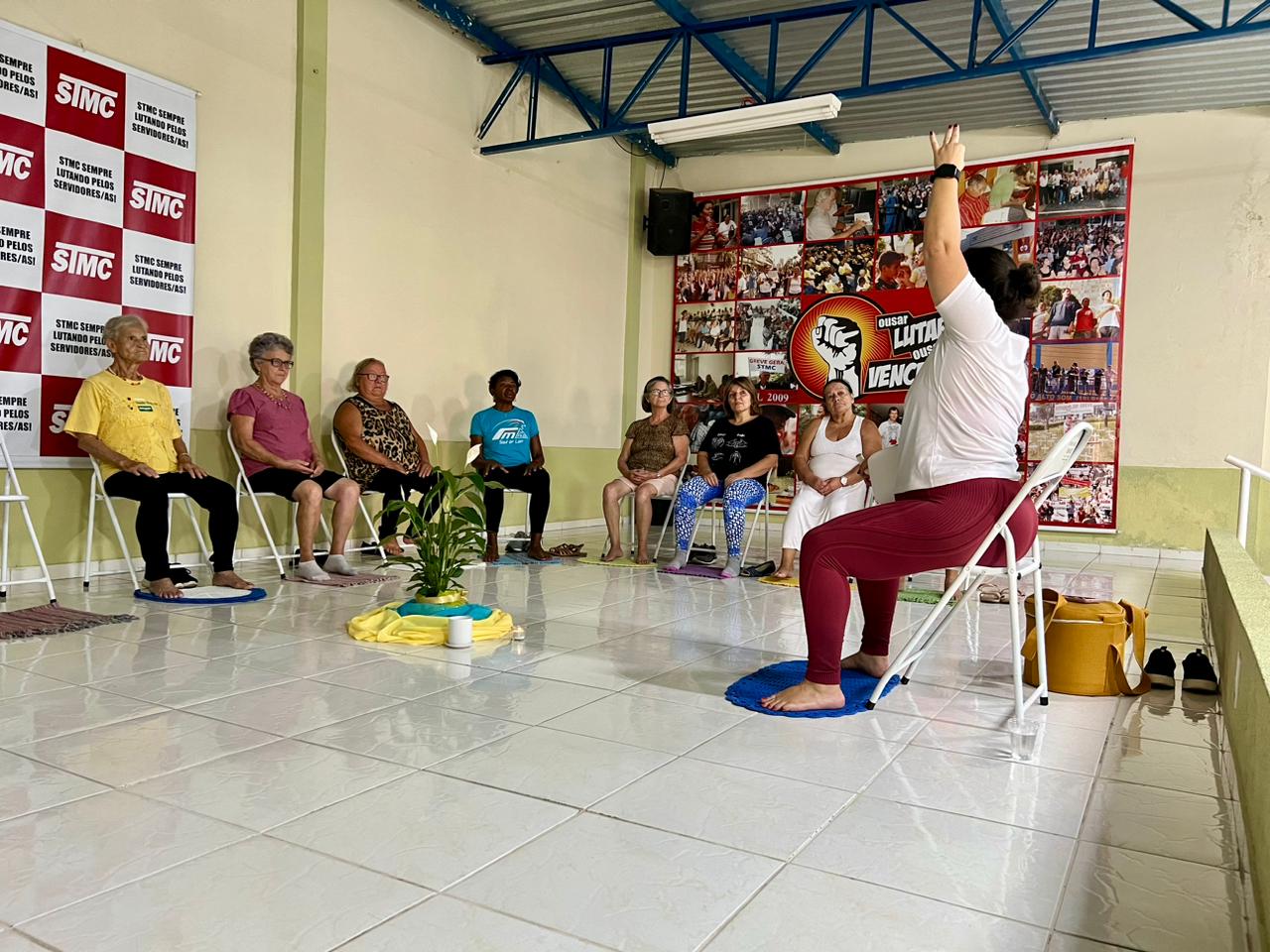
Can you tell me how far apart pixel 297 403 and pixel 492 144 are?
2861 mm

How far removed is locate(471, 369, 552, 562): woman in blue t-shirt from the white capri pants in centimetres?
153

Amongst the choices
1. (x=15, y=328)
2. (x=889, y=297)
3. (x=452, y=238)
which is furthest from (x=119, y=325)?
(x=889, y=297)

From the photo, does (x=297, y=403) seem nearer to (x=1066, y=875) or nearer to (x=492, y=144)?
(x=492, y=144)

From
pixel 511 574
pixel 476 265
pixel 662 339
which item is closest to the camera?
pixel 511 574

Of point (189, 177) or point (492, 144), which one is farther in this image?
point (492, 144)

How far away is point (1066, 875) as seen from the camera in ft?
5.27

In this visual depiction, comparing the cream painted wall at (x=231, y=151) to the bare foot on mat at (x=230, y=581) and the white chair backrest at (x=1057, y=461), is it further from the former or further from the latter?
the white chair backrest at (x=1057, y=461)

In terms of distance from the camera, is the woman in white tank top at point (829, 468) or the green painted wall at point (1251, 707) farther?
the woman in white tank top at point (829, 468)

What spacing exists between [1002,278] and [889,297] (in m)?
5.71

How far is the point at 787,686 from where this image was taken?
110 inches

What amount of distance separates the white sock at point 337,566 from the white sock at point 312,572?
0.25 feet

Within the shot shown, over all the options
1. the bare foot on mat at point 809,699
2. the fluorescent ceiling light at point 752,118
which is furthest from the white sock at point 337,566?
Answer: the fluorescent ceiling light at point 752,118

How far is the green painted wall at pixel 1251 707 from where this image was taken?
4.66 ft

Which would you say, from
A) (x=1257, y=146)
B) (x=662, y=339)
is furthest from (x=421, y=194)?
(x=1257, y=146)
